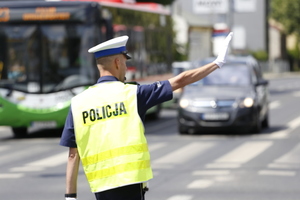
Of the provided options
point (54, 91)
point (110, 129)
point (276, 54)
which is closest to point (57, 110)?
point (54, 91)

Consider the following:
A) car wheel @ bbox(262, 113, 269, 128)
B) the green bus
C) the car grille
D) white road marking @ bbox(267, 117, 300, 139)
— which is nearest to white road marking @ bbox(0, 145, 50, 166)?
the green bus

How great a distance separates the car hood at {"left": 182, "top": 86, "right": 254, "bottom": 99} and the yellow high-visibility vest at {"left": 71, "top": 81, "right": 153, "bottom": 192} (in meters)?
13.6

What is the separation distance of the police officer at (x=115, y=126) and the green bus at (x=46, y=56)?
1331cm

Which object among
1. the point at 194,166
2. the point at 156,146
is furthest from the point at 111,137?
the point at 156,146

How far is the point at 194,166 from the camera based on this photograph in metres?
13.4

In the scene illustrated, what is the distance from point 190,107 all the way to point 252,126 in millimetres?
1387

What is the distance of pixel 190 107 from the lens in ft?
61.8

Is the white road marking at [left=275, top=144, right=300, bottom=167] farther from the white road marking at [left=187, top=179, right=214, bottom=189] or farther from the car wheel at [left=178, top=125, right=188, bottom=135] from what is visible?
the car wheel at [left=178, top=125, right=188, bottom=135]

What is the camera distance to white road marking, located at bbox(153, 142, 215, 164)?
14375mm

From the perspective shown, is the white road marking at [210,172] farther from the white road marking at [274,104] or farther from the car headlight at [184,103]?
the white road marking at [274,104]

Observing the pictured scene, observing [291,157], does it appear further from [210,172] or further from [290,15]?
[290,15]

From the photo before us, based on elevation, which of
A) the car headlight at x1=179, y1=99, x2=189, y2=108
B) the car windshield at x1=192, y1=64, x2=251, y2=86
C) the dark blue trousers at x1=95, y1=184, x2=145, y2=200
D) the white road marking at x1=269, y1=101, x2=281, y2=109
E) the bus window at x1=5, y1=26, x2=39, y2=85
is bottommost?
the white road marking at x1=269, y1=101, x2=281, y2=109

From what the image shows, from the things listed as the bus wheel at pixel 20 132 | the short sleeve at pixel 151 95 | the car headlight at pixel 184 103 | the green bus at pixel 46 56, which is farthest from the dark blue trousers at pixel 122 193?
the bus wheel at pixel 20 132

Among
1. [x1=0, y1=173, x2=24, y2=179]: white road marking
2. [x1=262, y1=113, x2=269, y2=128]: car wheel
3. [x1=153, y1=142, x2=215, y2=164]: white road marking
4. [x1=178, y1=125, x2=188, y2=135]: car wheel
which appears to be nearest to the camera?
[x1=0, y1=173, x2=24, y2=179]: white road marking
